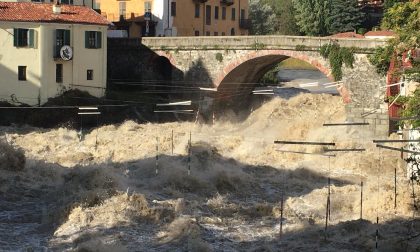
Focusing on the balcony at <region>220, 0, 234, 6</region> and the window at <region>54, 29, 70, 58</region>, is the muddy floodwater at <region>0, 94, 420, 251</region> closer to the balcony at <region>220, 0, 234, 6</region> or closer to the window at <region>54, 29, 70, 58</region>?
the window at <region>54, 29, 70, 58</region>

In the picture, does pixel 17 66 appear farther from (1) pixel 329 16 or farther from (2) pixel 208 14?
(1) pixel 329 16

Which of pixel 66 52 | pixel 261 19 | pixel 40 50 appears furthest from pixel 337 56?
pixel 261 19

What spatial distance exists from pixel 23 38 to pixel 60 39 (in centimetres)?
261

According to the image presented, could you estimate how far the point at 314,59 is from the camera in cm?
5169

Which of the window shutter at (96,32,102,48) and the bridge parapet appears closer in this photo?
the bridge parapet

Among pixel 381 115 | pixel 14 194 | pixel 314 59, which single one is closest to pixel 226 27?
pixel 314 59

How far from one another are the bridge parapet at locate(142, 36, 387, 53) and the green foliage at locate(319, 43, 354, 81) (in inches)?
14.1

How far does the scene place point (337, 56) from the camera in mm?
50188

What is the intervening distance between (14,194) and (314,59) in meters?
25.7

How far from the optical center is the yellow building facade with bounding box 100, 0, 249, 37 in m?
69.6

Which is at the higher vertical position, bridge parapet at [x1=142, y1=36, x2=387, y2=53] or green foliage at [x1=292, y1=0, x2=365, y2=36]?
green foliage at [x1=292, y1=0, x2=365, y2=36]

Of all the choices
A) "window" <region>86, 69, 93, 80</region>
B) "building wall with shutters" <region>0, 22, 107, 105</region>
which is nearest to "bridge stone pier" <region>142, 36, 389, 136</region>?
"window" <region>86, 69, 93, 80</region>

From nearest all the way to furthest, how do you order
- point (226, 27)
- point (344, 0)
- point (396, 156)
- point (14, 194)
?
1. point (14, 194)
2. point (396, 156)
3. point (226, 27)
4. point (344, 0)

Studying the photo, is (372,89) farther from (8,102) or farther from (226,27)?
(226,27)
